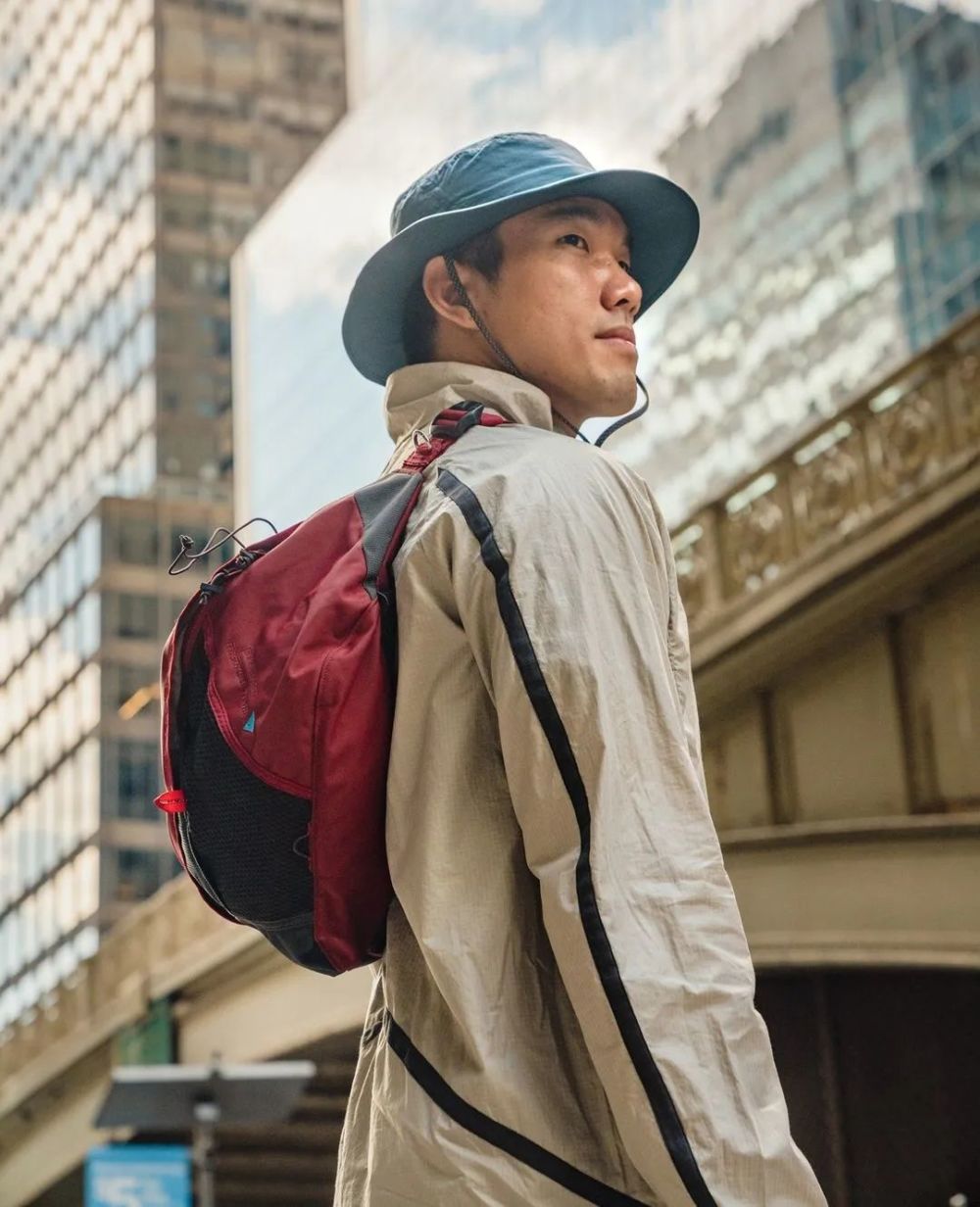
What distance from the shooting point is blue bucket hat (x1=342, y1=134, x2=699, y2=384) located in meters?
2.26

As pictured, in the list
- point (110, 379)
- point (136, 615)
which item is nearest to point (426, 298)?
point (136, 615)

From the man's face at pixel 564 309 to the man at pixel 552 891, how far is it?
202 millimetres

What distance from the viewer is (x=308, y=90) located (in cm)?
8069

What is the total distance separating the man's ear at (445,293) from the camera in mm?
2354

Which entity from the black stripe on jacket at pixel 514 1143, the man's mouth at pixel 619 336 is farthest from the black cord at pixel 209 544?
the black stripe on jacket at pixel 514 1143

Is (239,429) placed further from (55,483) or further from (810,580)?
(810,580)

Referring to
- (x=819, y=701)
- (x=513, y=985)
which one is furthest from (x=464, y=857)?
(x=819, y=701)

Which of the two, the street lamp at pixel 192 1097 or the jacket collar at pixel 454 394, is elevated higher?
the jacket collar at pixel 454 394

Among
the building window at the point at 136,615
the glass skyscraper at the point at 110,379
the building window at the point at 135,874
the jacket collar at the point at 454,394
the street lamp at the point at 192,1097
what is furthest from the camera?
the building window at the point at 136,615

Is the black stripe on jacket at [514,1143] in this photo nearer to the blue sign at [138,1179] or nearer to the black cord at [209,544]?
the black cord at [209,544]

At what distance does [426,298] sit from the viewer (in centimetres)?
241

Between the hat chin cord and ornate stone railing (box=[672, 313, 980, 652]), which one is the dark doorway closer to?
ornate stone railing (box=[672, 313, 980, 652])

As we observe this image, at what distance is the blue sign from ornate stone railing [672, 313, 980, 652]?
40.0 feet

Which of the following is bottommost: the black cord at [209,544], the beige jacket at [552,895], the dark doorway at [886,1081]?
the dark doorway at [886,1081]
